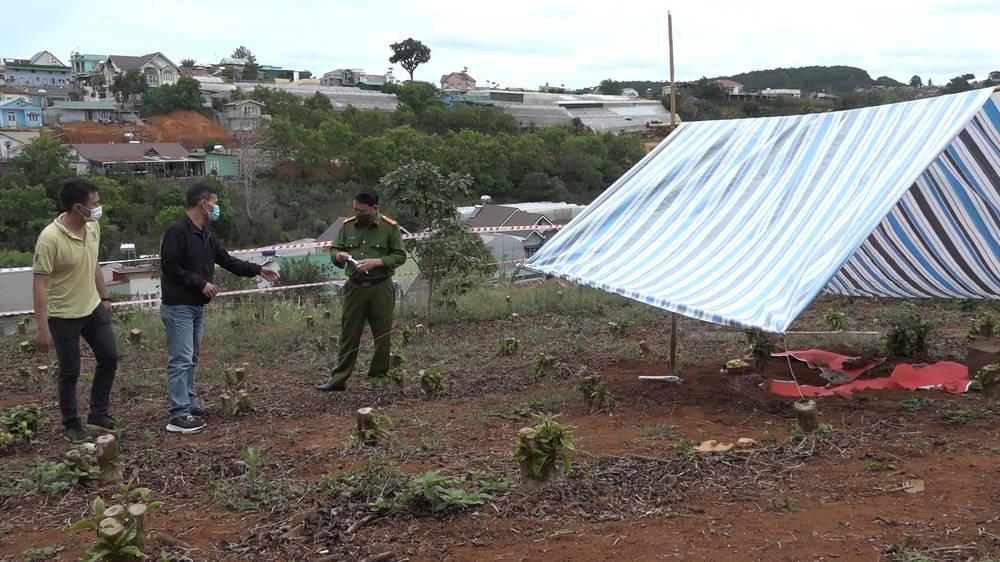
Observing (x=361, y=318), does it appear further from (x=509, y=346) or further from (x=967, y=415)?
(x=967, y=415)

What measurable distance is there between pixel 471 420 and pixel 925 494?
2.45 metres

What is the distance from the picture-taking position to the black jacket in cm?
491

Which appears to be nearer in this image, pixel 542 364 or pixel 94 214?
pixel 94 214

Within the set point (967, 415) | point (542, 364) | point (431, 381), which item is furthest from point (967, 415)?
point (431, 381)

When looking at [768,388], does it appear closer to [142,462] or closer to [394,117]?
[142,462]

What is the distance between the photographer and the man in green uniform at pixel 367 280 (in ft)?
19.2

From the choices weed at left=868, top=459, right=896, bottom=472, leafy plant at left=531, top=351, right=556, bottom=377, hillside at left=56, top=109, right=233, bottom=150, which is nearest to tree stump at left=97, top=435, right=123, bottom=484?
leafy plant at left=531, top=351, right=556, bottom=377

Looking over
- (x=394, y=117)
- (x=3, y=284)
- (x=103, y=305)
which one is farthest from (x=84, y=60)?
(x=103, y=305)

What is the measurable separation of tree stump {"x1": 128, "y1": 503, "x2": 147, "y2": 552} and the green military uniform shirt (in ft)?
9.89

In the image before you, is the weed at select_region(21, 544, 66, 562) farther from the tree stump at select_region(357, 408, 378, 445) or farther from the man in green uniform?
the man in green uniform

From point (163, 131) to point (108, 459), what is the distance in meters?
62.3

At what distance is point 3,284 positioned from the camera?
15711mm

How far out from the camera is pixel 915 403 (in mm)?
4730

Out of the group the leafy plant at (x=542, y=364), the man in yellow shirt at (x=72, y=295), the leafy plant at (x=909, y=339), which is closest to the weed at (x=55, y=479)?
the man in yellow shirt at (x=72, y=295)
